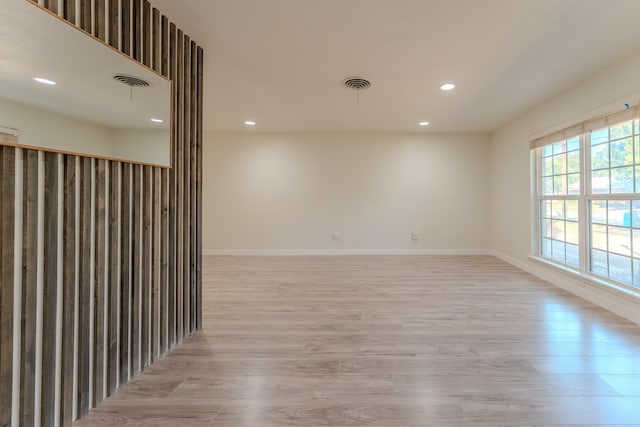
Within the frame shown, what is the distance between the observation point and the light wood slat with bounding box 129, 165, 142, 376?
169cm

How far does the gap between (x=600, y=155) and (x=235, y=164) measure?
223 inches

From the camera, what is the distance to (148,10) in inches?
70.4

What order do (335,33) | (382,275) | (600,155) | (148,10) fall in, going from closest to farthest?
(148,10) → (335,33) → (600,155) → (382,275)

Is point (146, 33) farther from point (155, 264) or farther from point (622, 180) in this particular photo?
point (622, 180)

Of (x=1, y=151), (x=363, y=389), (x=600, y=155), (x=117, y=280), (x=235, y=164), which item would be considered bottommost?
(x=363, y=389)

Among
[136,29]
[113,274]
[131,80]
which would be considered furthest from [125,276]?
[136,29]

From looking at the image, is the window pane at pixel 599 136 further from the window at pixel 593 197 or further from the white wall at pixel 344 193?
the white wall at pixel 344 193

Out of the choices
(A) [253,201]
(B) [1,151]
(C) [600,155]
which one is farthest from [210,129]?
(C) [600,155]

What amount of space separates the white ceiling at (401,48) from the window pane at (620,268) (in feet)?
6.56

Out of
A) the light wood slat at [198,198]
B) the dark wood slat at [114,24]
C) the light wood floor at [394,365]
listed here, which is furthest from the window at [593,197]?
the dark wood slat at [114,24]

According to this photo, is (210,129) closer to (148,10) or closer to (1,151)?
(148,10)

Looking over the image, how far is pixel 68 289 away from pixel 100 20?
142cm

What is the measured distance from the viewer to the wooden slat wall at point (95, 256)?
1.15 meters

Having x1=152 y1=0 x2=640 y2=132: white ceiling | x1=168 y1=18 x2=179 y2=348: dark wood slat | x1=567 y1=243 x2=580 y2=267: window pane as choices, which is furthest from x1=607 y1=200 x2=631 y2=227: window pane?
x1=168 y1=18 x2=179 y2=348: dark wood slat
